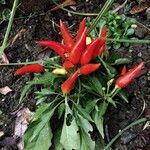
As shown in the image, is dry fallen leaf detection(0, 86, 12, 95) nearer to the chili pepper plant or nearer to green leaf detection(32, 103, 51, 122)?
the chili pepper plant

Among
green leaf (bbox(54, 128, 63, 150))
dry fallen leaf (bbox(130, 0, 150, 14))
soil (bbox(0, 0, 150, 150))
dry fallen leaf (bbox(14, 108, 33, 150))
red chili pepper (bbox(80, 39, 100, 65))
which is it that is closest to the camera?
red chili pepper (bbox(80, 39, 100, 65))

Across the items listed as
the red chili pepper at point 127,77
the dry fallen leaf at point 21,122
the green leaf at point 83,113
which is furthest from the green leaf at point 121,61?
the dry fallen leaf at point 21,122

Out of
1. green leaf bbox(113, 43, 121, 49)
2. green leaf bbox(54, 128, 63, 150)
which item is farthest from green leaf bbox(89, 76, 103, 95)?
green leaf bbox(113, 43, 121, 49)

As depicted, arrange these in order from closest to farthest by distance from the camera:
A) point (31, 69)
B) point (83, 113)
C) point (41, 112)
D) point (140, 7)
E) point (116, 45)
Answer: point (83, 113) → point (41, 112) → point (31, 69) → point (116, 45) → point (140, 7)

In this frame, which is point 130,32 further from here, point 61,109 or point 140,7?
point 61,109

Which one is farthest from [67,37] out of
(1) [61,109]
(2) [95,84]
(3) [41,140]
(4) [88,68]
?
(3) [41,140]

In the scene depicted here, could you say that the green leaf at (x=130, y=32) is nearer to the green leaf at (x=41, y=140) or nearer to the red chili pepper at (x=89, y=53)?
the red chili pepper at (x=89, y=53)
